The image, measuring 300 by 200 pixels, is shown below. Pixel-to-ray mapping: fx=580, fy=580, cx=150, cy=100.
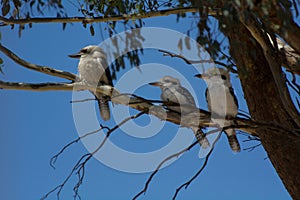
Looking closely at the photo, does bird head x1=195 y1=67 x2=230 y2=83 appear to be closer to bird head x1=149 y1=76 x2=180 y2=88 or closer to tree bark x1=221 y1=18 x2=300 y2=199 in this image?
bird head x1=149 y1=76 x2=180 y2=88

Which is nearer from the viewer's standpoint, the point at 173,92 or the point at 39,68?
the point at 39,68

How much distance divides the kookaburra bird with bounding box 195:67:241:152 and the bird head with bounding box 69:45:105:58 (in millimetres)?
1027

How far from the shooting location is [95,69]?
5336 millimetres

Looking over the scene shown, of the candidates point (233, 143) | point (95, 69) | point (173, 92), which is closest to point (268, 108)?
point (233, 143)

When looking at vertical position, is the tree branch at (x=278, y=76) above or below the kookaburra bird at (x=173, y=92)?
below

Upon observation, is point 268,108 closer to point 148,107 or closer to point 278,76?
point 278,76

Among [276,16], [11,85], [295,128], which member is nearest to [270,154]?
[295,128]

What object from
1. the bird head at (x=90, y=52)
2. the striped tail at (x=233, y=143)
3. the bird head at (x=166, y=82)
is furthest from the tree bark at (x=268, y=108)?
the bird head at (x=90, y=52)

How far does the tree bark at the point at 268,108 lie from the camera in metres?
3.65

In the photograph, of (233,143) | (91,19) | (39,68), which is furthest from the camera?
(233,143)

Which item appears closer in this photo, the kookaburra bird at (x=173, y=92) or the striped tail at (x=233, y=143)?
the striped tail at (x=233, y=143)

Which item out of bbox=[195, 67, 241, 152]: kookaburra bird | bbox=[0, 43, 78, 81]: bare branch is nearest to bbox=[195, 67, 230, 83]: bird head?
bbox=[195, 67, 241, 152]: kookaburra bird

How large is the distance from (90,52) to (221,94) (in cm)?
141

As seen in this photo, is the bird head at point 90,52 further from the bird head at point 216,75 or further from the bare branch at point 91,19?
the bare branch at point 91,19
